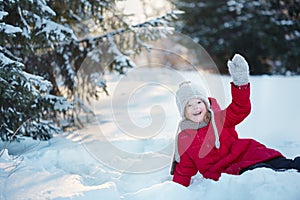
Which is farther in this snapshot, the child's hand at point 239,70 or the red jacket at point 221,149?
the red jacket at point 221,149

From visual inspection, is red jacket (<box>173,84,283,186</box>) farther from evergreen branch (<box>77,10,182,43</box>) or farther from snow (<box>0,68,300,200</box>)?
evergreen branch (<box>77,10,182,43</box>)

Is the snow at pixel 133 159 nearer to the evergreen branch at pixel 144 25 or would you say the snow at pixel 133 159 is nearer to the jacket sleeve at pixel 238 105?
the jacket sleeve at pixel 238 105

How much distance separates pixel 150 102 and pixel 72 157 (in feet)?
8.87

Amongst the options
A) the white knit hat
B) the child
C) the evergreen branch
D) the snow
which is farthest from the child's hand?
the evergreen branch

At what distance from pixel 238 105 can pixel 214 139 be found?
0.32m

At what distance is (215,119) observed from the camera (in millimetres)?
2834

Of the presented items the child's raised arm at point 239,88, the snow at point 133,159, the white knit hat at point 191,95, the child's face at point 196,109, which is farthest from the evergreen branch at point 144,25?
the child's raised arm at point 239,88

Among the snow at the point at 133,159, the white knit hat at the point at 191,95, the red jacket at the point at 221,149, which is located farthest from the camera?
the white knit hat at the point at 191,95

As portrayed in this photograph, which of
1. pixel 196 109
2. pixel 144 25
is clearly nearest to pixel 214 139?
pixel 196 109

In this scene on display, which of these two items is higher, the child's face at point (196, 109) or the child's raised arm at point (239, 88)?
the child's raised arm at point (239, 88)

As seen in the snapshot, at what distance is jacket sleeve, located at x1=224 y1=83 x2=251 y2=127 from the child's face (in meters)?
0.18

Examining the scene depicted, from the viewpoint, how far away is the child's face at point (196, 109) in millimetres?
2838

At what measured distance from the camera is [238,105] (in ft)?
8.79

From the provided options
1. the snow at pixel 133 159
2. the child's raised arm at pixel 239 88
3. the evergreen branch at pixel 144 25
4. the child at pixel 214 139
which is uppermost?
the evergreen branch at pixel 144 25
